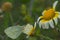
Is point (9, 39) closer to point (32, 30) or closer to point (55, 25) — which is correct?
point (32, 30)

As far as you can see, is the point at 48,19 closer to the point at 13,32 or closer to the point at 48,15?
the point at 48,15

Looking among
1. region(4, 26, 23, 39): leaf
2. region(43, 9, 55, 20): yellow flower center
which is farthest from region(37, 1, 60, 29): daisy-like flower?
region(4, 26, 23, 39): leaf

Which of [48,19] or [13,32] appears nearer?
[48,19]

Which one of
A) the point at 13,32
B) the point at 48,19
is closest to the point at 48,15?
the point at 48,19

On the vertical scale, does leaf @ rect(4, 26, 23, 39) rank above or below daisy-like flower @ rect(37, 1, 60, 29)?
below

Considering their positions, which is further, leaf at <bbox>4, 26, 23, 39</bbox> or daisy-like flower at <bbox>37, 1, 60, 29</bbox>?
leaf at <bbox>4, 26, 23, 39</bbox>

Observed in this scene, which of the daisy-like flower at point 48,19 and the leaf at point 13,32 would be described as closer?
the daisy-like flower at point 48,19

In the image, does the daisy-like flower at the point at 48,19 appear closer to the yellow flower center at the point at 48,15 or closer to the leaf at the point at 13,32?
the yellow flower center at the point at 48,15

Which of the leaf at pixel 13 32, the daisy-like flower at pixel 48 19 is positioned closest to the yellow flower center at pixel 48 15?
the daisy-like flower at pixel 48 19

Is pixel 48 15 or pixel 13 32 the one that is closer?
pixel 48 15

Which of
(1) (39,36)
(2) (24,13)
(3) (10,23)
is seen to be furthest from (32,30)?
(2) (24,13)

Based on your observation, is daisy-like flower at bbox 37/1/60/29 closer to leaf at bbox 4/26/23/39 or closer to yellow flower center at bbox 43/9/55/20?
yellow flower center at bbox 43/9/55/20
